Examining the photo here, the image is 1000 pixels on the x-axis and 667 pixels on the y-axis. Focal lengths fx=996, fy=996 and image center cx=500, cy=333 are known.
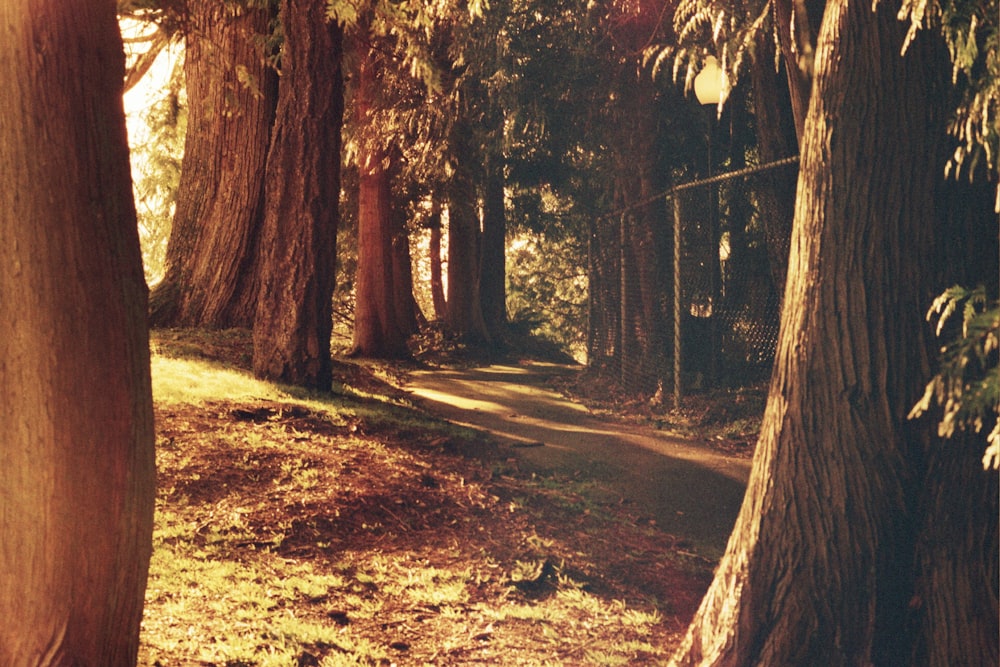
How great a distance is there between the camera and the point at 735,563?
15.5 ft

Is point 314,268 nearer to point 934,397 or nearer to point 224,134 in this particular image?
point 224,134

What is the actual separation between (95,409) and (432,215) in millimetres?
19734

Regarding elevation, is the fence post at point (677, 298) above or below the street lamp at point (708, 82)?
below

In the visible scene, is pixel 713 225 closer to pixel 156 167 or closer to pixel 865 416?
pixel 865 416

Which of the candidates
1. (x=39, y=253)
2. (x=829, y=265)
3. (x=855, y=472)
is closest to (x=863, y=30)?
(x=829, y=265)

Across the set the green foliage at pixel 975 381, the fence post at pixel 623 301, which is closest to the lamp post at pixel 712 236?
the fence post at pixel 623 301

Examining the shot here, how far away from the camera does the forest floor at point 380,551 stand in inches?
210

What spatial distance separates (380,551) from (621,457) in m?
4.04

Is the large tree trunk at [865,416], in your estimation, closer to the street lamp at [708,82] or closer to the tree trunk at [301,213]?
the tree trunk at [301,213]

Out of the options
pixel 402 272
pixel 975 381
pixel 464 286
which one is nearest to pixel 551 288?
pixel 464 286

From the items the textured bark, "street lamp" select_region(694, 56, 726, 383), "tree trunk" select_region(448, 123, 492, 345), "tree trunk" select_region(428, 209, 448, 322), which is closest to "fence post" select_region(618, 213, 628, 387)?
"street lamp" select_region(694, 56, 726, 383)

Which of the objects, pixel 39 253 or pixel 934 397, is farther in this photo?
pixel 934 397

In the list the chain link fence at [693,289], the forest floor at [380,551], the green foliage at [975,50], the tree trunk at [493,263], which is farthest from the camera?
the tree trunk at [493,263]

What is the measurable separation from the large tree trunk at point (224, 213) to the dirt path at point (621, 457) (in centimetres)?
315
